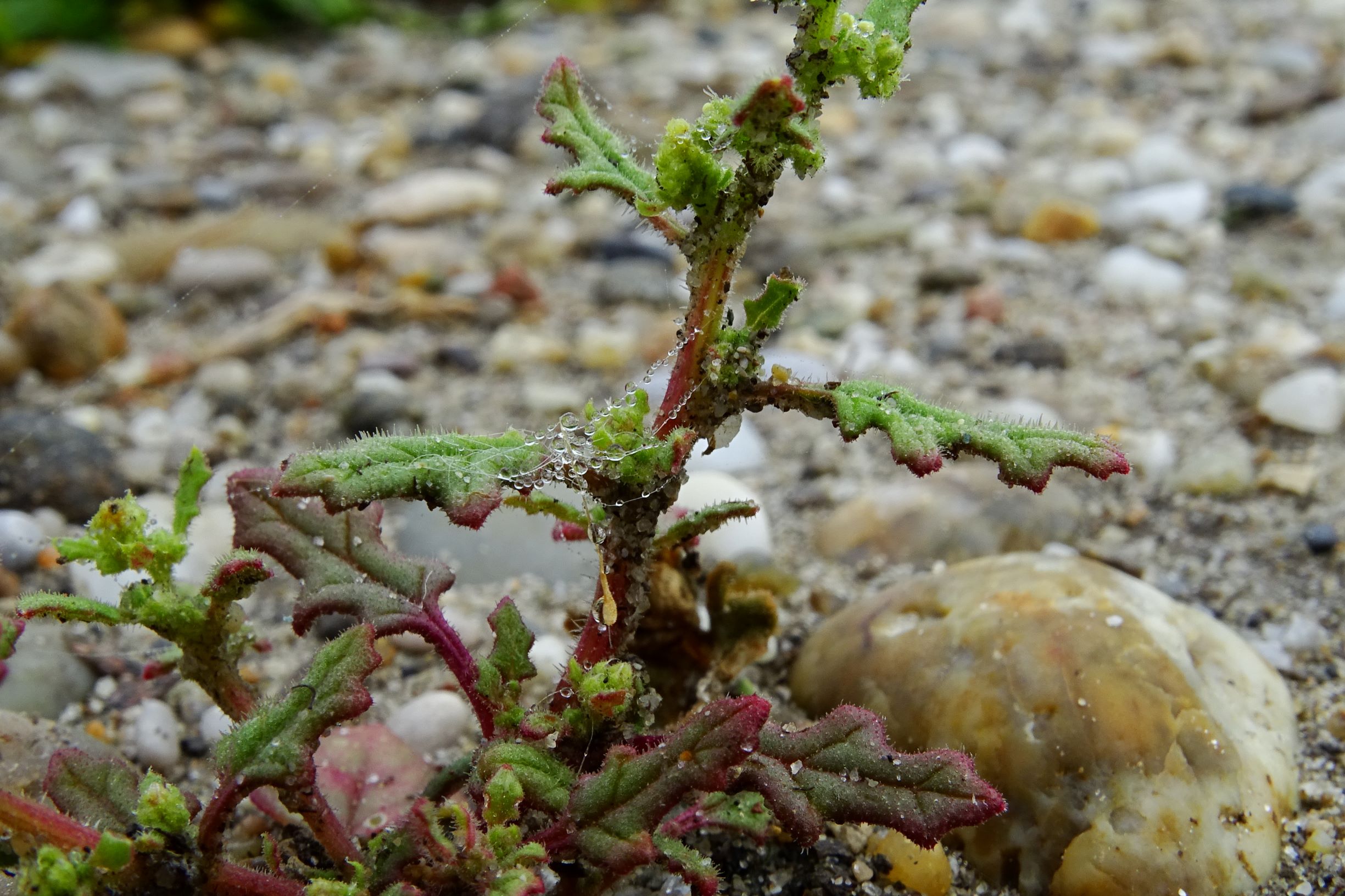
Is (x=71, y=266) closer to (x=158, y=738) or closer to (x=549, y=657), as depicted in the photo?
(x=158, y=738)

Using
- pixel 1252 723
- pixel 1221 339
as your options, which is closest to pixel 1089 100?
pixel 1221 339

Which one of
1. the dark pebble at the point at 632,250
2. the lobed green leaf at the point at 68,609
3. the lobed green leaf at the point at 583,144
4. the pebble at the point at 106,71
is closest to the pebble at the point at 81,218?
the pebble at the point at 106,71

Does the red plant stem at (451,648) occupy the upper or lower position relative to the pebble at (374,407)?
lower

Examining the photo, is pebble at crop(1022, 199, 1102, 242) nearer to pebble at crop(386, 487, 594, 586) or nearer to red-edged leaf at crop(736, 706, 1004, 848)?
pebble at crop(386, 487, 594, 586)

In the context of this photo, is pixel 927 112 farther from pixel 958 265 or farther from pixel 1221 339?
pixel 1221 339

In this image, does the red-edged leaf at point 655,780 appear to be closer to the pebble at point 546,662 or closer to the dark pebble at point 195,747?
the pebble at point 546,662

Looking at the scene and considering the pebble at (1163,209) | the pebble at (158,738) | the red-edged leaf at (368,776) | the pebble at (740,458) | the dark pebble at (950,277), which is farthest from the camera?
the pebble at (1163,209)

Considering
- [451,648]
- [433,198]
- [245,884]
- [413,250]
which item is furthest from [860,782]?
[433,198]
